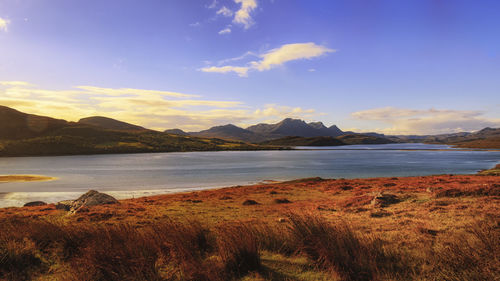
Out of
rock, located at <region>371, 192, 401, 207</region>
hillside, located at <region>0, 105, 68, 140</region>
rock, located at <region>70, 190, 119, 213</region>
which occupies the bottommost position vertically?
rock, located at <region>70, 190, 119, 213</region>

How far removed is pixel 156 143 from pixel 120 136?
25989 millimetres

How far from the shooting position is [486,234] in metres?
5.66

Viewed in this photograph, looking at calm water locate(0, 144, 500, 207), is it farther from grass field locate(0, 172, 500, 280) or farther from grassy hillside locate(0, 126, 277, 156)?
grassy hillside locate(0, 126, 277, 156)

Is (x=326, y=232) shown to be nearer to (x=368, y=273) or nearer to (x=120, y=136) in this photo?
(x=368, y=273)

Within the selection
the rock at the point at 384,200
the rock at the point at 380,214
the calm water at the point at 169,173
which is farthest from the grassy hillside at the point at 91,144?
the rock at the point at 380,214

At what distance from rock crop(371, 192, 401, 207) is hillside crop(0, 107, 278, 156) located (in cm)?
15535

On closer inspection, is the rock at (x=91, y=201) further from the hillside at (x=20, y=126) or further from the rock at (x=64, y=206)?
the hillside at (x=20, y=126)

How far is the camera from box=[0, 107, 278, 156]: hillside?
432ft

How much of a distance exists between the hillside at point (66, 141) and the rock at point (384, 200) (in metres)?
155

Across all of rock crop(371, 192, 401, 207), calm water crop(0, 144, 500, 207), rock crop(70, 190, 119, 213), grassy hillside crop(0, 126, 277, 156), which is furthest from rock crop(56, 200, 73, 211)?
grassy hillside crop(0, 126, 277, 156)

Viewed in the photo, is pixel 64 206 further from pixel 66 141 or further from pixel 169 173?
pixel 66 141

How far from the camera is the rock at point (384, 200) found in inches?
632

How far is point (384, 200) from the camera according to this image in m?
16.4

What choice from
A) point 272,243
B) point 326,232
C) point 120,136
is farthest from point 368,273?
point 120,136
